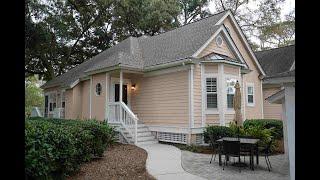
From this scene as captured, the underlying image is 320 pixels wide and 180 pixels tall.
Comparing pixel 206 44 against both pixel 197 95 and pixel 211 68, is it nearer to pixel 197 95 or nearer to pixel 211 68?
pixel 211 68

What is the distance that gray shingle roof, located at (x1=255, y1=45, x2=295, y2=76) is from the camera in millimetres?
20375

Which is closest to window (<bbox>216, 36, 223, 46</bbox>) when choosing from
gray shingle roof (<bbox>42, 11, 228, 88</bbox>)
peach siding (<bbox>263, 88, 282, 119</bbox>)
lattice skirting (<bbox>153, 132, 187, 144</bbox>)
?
gray shingle roof (<bbox>42, 11, 228, 88</bbox>)

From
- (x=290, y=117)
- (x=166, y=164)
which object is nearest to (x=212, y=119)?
(x=166, y=164)

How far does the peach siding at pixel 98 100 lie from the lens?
1625 cm

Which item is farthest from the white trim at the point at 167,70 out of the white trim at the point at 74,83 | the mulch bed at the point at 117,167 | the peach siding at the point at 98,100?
the white trim at the point at 74,83

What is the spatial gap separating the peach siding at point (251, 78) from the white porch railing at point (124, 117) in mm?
7543

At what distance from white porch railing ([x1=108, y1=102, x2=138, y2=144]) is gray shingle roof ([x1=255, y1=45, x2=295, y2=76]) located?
37.1 ft

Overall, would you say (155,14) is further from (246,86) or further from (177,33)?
(246,86)

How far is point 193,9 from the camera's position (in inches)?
1324

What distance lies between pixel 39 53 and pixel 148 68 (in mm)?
13128

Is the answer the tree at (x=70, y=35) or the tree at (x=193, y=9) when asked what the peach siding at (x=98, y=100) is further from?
the tree at (x=193, y=9)

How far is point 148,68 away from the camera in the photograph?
1503cm

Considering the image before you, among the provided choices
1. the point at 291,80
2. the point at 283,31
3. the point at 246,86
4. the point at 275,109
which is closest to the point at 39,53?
the point at 246,86

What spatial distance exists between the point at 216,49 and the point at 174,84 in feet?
9.81
